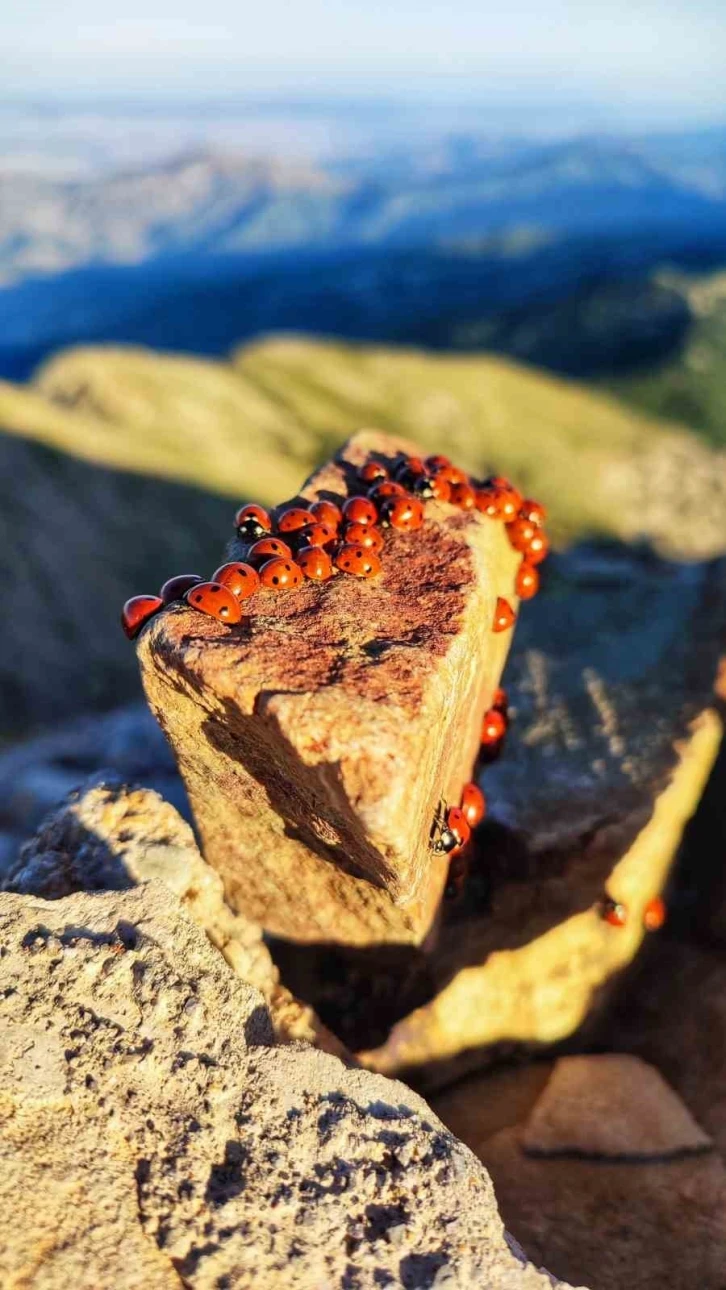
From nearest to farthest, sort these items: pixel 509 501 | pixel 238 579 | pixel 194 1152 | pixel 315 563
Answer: pixel 194 1152 < pixel 238 579 < pixel 315 563 < pixel 509 501

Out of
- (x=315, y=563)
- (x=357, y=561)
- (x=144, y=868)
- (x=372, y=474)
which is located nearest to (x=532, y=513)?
(x=372, y=474)

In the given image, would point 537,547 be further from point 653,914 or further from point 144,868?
point 144,868

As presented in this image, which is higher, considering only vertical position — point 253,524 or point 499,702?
point 253,524

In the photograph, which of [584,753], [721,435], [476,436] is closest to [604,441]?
[476,436]

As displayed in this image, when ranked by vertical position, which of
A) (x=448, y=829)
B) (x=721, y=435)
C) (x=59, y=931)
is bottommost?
(x=721, y=435)

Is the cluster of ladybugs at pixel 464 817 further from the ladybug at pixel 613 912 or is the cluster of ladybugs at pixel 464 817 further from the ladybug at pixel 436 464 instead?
the ladybug at pixel 436 464

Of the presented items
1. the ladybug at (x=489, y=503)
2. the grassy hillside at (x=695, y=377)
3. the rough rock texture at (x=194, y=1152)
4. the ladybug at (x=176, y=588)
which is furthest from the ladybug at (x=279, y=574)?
the grassy hillside at (x=695, y=377)

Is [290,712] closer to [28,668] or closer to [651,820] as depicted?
[651,820]
